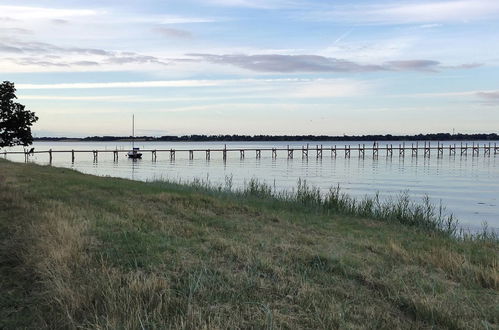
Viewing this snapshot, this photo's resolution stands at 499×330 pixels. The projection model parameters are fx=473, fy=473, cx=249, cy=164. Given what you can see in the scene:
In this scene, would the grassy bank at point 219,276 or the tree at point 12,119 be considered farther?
the tree at point 12,119

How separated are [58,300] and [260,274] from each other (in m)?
2.51

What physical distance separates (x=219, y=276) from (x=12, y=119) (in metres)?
38.6

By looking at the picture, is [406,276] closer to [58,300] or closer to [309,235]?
[309,235]

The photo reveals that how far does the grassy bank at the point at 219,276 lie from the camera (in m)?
4.75

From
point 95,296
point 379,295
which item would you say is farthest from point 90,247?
point 379,295

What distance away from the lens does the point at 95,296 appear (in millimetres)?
5020

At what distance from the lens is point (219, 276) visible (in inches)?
234

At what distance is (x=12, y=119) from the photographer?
39.1 m

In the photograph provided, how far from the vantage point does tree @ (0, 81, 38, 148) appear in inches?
1527

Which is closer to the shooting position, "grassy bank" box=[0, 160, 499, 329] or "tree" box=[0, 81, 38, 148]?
"grassy bank" box=[0, 160, 499, 329]

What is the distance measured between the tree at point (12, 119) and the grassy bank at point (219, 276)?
31.5 metres

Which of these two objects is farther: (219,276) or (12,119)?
(12,119)

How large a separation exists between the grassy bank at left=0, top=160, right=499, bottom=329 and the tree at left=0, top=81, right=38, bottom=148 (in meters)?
31.5

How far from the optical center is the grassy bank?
475 cm
